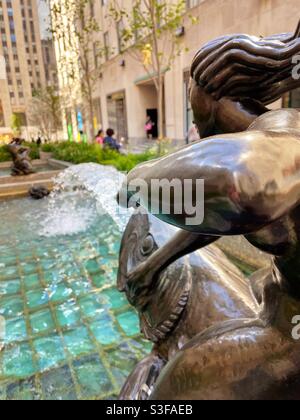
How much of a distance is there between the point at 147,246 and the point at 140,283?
342 mm

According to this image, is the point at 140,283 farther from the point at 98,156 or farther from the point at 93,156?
the point at 93,156

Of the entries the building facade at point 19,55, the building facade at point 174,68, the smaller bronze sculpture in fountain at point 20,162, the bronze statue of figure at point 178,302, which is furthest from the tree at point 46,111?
the bronze statue of figure at point 178,302

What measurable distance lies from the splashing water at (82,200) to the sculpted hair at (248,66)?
4239 millimetres

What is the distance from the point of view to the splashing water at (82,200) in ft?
20.1

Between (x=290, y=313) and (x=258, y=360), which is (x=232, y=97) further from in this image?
(x=258, y=360)

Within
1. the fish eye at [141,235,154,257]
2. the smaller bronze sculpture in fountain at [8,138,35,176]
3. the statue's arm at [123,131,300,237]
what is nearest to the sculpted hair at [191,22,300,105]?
the statue's arm at [123,131,300,237]

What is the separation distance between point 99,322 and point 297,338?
2.50 metres

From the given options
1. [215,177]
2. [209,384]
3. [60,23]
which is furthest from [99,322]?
[60,23]

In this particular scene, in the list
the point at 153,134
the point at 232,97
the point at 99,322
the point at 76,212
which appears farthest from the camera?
the point at 153,134

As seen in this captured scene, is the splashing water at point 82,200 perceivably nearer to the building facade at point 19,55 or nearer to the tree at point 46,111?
the tree at point 46,111

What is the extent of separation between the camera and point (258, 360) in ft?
3.00

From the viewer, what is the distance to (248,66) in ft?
3.14

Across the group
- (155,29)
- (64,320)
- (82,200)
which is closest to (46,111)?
(155,29)
